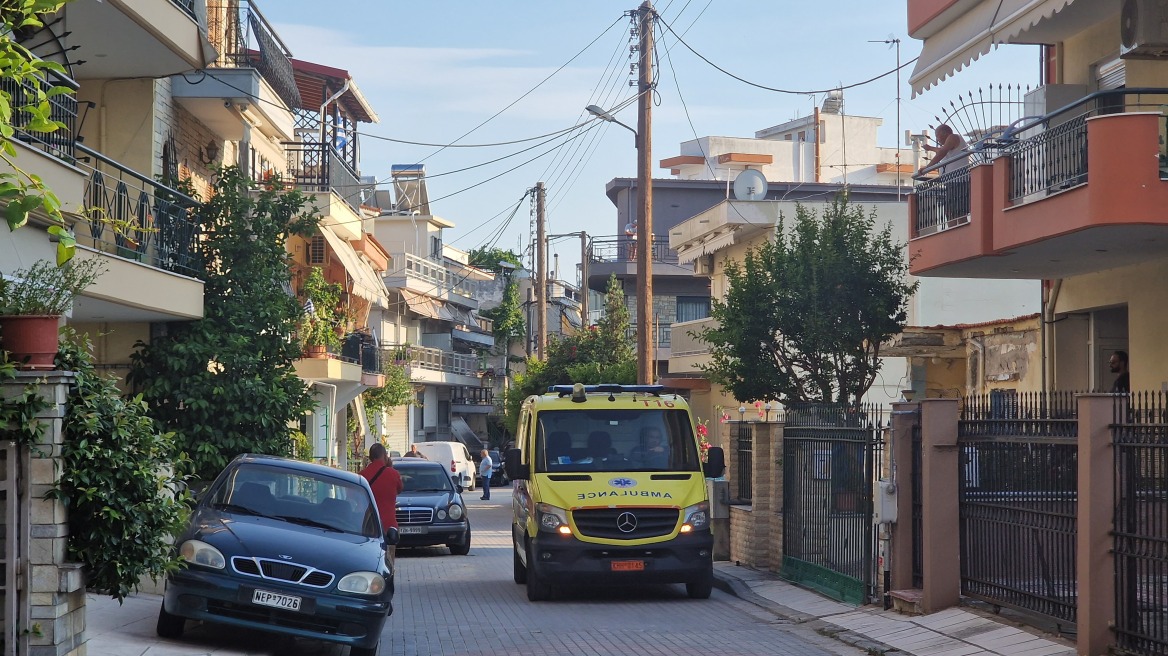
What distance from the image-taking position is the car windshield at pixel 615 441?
54.7 feet

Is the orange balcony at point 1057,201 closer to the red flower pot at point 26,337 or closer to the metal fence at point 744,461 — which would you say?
the metal fence at point 744,461

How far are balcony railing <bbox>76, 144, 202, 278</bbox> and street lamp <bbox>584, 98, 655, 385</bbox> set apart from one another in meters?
9.04

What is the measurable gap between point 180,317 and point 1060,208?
1136 cm

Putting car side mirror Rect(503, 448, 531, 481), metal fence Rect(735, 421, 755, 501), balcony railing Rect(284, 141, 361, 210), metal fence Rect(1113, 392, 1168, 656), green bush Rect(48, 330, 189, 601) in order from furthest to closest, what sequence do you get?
balcony railing Rect(284, 141, 361, 210) < metal fence Rect(735, 421, 755, 501) < car side mirror Rect(503, 448, 531, 481) < metal fence Rect(1113, 392, 1168, 656) < green bush Rect(48, 330, 189, 601)

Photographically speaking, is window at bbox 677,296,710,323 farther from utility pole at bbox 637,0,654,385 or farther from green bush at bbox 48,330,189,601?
green bush at bbox 48,330,189,601

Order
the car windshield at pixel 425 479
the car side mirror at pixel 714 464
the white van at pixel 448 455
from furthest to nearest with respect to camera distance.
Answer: the white van at pixel 448 455
the car windshield at pixel 425 479
the car side mirror at pixel 714 464

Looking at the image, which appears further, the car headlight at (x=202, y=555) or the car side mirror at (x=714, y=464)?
the car side mirror at (x=714, y=464)

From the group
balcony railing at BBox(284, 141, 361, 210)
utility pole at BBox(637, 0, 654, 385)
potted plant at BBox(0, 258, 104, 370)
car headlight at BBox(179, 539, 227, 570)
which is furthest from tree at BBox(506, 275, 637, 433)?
potted plant at BBox(0, 258, 104, 370)

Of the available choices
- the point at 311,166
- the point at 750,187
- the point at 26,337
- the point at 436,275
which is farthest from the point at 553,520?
the point at 436,275

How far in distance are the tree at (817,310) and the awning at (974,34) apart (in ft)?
14.5

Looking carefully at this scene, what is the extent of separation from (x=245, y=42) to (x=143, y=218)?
6.75m

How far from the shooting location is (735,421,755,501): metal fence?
20.6 m

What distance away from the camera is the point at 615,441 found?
16.9m

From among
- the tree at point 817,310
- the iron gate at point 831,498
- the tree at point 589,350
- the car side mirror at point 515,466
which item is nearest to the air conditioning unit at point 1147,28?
the iron gate at point 831,498
